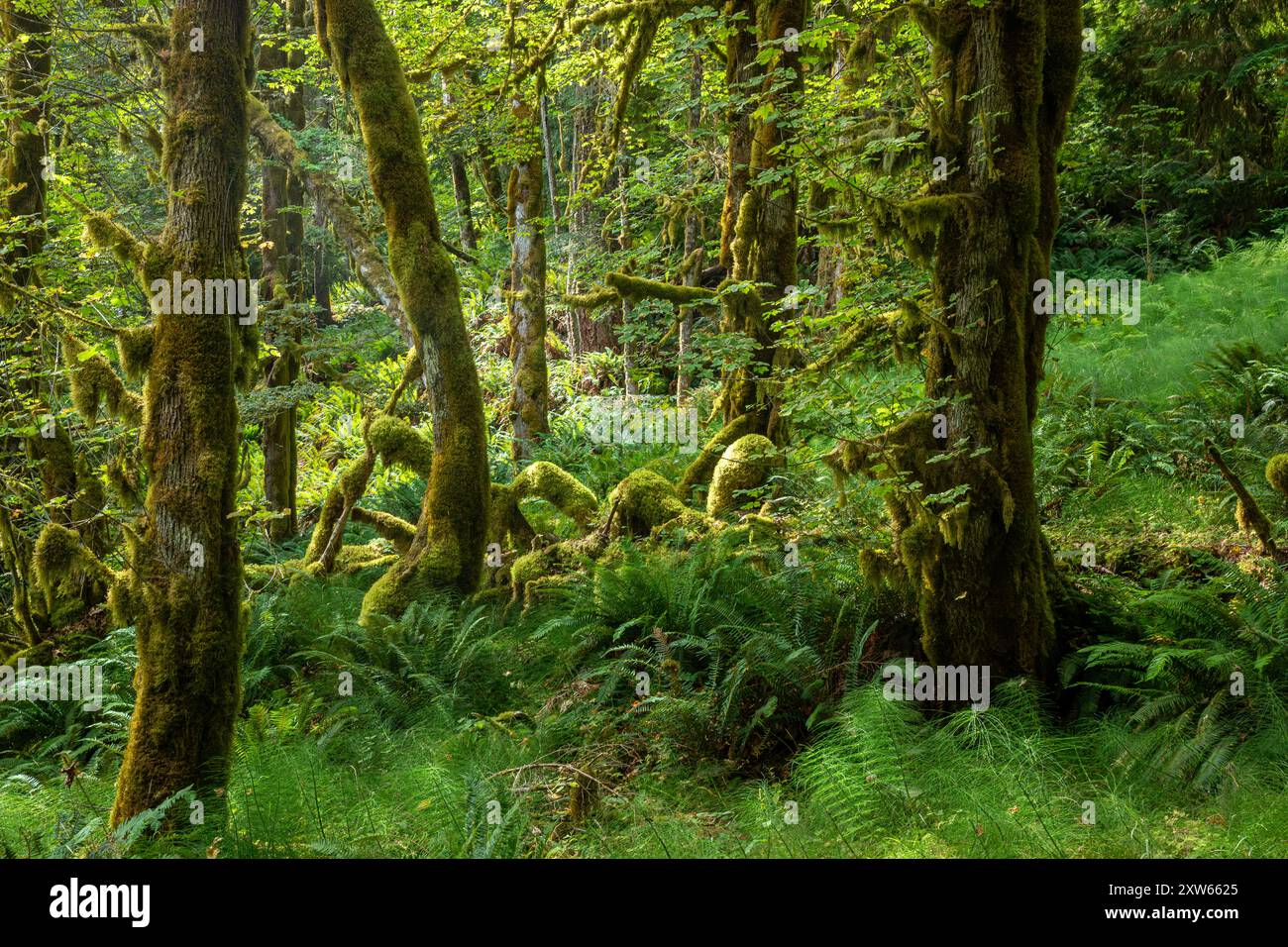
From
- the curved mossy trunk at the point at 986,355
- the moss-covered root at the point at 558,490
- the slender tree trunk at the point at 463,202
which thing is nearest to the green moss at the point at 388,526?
the moss-covered root at the point at 558,490

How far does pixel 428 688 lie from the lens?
267 inches

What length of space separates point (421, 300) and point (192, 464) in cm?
397

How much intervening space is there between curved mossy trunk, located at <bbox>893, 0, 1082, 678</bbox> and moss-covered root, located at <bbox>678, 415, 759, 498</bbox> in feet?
11.7

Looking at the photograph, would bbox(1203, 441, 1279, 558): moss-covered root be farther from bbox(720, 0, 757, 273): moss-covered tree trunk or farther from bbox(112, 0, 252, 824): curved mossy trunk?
bbox(112, 0, 252, 824): curved mossy trunk

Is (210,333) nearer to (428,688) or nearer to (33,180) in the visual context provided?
(428,688)

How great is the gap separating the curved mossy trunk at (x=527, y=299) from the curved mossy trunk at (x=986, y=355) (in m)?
6.80

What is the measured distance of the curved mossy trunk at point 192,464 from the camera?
13.9ft

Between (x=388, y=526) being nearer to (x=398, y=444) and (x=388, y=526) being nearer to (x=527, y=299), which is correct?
(x=398, y=444)

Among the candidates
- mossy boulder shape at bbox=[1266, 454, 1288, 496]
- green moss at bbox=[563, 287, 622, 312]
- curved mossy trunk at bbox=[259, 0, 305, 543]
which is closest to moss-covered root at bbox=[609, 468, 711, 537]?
green moss at bbox=[563, 287, 622, 312]

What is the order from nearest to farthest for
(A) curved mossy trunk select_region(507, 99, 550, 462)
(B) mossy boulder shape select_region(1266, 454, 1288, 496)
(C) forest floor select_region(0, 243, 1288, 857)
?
1. (C) forest floor select_region(0, 243, 1288, 857)
2. (B) mossy boulder shape select_region(1266, 454, 1288, 496)
3. (A) curved mossy trunk select_region(507, 99, 550, 462)

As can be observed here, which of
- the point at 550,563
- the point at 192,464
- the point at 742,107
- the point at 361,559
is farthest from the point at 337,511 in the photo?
the point at 742,107

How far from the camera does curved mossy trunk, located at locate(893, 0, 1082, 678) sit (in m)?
5.09

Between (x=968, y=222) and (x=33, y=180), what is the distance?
9.06 m

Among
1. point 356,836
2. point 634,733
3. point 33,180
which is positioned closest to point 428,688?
point 634,733
